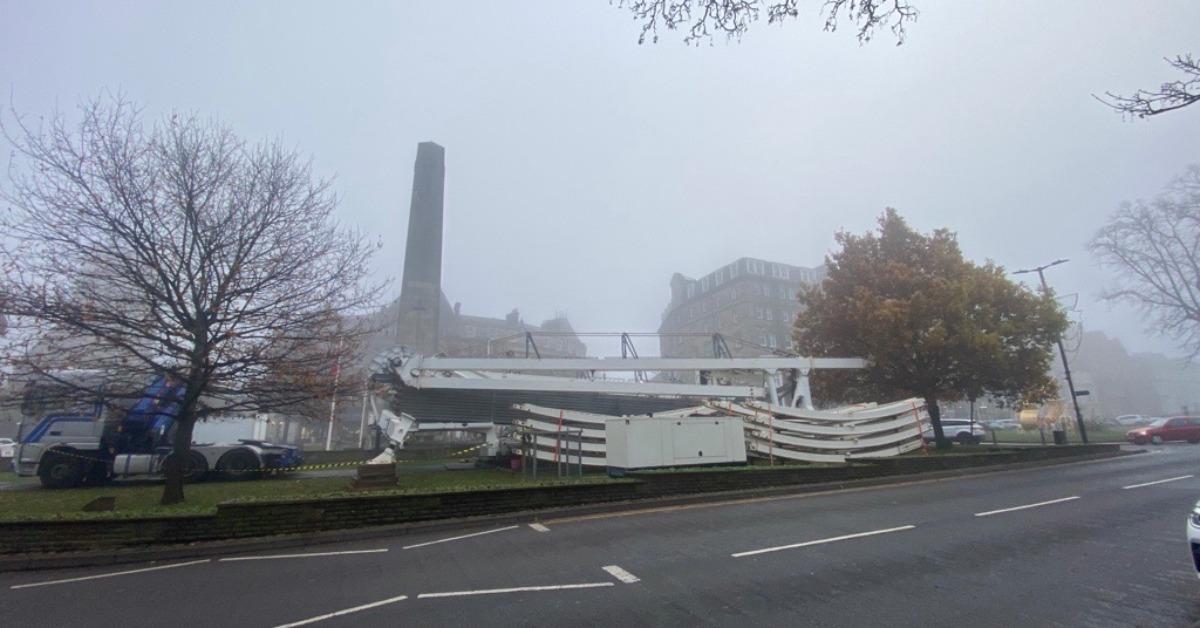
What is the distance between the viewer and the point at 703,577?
5852 millimetres

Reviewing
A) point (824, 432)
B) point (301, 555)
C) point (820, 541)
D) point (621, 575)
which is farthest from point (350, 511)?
point (824, 432)

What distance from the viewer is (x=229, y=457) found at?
57.9 ft

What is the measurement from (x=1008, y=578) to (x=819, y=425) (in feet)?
36.0

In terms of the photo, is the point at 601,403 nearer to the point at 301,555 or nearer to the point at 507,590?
the point at 301,555

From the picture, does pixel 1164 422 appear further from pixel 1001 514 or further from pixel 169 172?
pixel 169 172

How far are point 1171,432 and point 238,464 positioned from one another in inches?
1659

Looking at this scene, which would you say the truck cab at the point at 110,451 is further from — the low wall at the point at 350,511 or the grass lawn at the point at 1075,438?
the grass lawn at the point at 1075,438

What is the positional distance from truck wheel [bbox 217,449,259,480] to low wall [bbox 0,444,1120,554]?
10.2m

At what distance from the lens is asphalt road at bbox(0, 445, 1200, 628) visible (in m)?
4.75

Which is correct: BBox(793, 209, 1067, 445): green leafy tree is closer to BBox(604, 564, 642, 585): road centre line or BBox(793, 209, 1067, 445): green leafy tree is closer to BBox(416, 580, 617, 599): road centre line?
BBox(604, 564, 642, 585): road centre line

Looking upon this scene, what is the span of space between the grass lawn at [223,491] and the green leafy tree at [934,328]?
1439 centimetres

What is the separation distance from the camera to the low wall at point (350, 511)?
25.5ft

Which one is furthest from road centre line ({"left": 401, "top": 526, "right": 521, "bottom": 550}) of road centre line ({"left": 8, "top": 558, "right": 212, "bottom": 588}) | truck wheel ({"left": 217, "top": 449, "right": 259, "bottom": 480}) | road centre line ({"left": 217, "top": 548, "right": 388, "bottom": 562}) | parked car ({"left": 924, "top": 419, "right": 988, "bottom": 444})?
parked car ({"left": 924, "top": 419, "right": 988, "bottom": 444})

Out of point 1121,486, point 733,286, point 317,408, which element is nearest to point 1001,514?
point 1121,486
